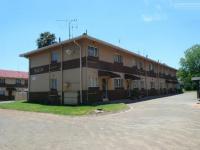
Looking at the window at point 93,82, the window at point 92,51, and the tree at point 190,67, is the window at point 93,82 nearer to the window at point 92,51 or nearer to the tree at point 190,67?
the window at point 92,51

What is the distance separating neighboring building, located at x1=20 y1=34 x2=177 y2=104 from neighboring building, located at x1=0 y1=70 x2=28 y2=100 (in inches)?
829

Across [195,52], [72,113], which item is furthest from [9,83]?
[195,52]

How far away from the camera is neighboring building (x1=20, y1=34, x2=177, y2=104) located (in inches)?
961

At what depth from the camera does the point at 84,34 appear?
77.4 feet

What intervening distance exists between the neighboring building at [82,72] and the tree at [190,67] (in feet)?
130

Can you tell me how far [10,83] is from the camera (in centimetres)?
5228

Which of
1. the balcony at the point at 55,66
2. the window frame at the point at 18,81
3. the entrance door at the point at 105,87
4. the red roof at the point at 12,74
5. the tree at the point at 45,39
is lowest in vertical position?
the entrance door at the point at 105,87

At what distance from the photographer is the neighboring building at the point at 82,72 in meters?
24.4

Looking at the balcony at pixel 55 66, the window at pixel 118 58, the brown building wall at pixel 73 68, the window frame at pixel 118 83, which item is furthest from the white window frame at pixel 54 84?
the window at pixel 118 58

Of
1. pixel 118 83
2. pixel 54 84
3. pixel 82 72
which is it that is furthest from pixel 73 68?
pixel 118 83

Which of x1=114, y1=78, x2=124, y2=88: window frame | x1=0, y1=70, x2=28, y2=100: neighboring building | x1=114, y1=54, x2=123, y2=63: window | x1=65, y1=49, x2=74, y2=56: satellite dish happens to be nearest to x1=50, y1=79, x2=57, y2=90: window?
x1=65, y1=49, x2=74, y2=56: satellite dish

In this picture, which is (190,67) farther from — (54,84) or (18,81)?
(54,84)

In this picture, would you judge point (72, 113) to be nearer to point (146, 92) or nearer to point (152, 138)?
point (152, 138)

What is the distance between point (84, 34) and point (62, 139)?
51.0 ft
